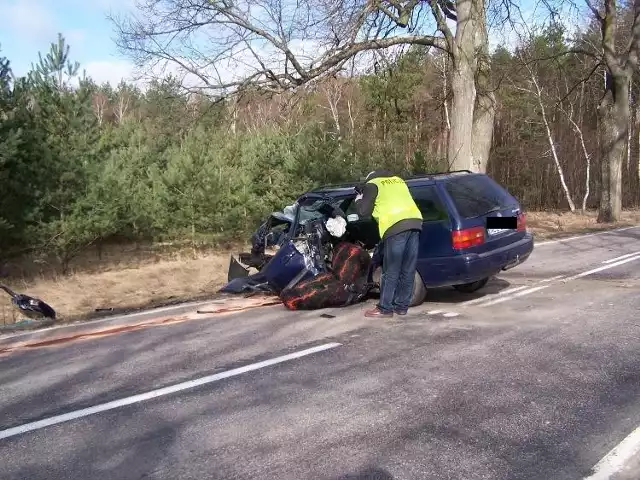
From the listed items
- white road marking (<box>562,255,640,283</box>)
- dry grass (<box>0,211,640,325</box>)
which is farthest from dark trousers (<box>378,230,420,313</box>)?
dry grass (<box>0,211,640,325</box>)

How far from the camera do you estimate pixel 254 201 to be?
751 inches

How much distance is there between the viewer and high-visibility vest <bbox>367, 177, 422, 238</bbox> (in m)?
7.23

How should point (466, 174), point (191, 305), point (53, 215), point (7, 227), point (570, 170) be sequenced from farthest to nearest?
point (570, 170) → point (53, 215) → point (7, 227) → point (191, 305) → point (466, 174)

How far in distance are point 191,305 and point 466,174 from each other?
4.57 metres

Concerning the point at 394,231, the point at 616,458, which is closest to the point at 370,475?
the point at 616,458

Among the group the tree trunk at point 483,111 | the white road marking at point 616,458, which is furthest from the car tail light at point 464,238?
the tree trunk at point 483,111

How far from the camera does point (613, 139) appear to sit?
72.6 feet

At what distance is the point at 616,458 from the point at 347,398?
6.03 feet

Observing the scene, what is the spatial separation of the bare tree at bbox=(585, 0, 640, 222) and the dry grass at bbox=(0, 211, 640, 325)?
1183mm

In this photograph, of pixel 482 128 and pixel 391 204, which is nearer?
pixel 391 204

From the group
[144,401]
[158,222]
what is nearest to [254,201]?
[158,222]

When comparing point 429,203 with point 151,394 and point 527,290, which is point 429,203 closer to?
point 527,290

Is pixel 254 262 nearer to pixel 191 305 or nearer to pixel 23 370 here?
pixel 191 305

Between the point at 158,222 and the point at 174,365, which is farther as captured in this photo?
the point at 158,222
